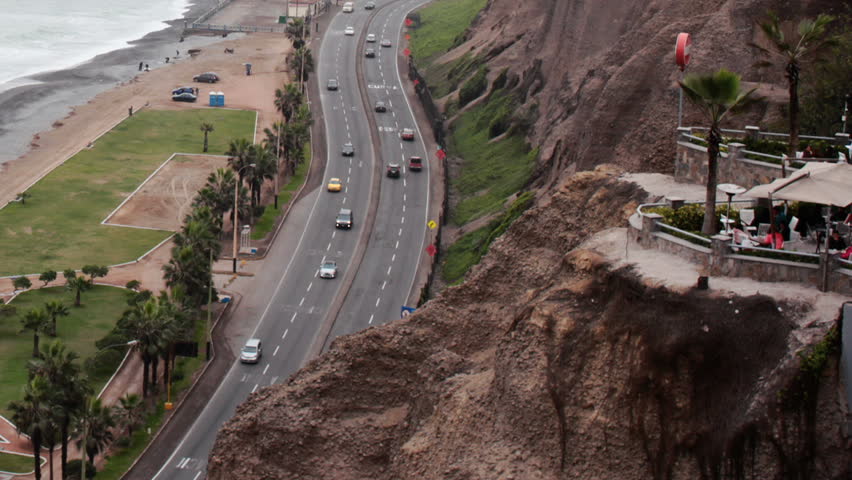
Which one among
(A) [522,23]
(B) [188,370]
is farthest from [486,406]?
(A) [522,23]

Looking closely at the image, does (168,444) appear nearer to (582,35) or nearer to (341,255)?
(341,255)

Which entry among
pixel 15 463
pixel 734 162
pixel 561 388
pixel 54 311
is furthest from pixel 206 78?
pixel 561 388

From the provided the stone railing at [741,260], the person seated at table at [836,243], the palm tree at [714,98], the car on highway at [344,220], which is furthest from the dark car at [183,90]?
the person seated at table at [836,243]

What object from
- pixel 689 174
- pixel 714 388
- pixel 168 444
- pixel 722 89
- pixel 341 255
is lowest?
pixel 168 444

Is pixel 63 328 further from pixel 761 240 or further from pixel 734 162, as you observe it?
pixel 761 240

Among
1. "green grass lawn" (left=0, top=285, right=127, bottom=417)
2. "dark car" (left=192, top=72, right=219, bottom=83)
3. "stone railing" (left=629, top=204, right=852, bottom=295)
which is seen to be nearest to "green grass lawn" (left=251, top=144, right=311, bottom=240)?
"green grass lawn" (left=0, top=285, right=127, bottom=417)

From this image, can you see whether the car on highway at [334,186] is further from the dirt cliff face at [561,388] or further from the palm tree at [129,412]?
the dirt cliff face at [561,388]
